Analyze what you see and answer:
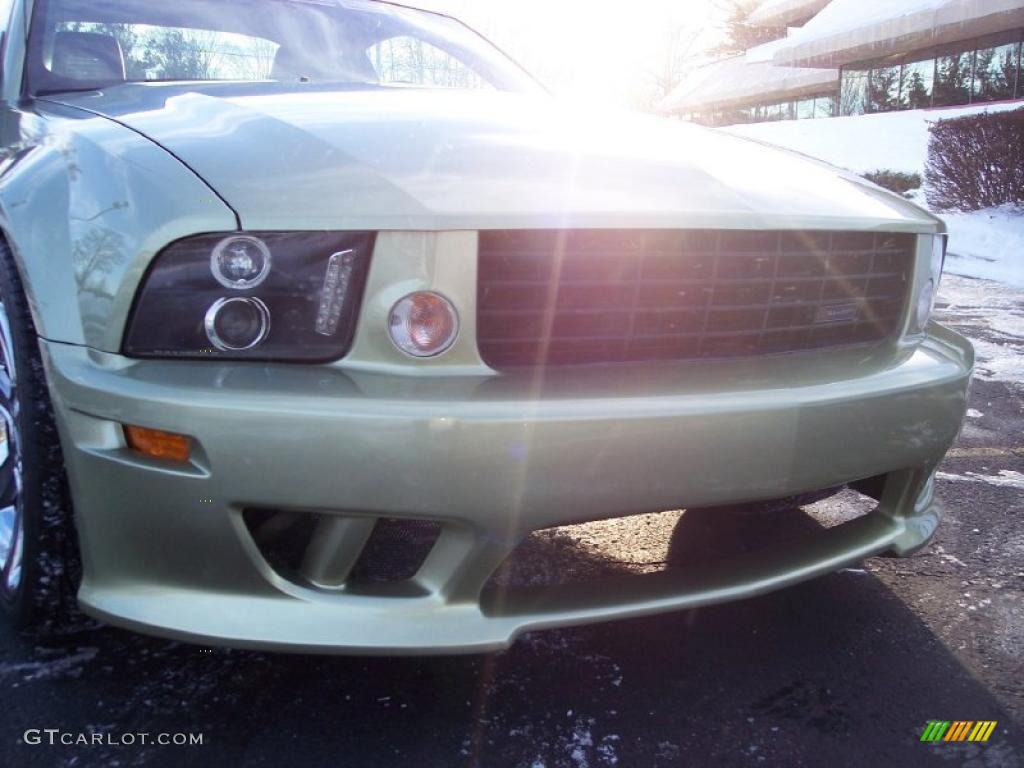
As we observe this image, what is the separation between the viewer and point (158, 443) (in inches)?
56.1

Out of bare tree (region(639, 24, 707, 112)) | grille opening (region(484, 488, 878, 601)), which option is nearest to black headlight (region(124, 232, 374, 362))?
grille opening (region(484, 488, 878, 601))

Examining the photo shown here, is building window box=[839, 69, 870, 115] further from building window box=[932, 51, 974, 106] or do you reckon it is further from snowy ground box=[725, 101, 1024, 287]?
building window box=[932, 51, 974, 106]

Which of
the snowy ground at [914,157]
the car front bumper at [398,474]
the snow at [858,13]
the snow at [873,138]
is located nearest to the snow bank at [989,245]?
the snowy ground at [914,157]

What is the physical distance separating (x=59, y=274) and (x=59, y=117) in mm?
597

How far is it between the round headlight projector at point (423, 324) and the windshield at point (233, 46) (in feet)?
4.10

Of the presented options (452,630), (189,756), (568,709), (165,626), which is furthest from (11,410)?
(568,709)

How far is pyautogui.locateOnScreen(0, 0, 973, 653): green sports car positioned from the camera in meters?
1.41

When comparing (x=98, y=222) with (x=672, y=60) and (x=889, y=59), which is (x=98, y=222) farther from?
(x=672, y=60)

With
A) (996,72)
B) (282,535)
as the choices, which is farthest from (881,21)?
(282,535)

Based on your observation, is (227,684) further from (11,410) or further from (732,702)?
(732,702)

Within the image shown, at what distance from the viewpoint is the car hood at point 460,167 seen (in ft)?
4.89

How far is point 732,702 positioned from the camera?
1.69 metres

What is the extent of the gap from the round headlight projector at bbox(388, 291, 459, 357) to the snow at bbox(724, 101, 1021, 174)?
1523 cm

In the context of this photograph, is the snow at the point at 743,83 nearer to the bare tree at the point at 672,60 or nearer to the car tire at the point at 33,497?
the bare tree at the point at 672,60
